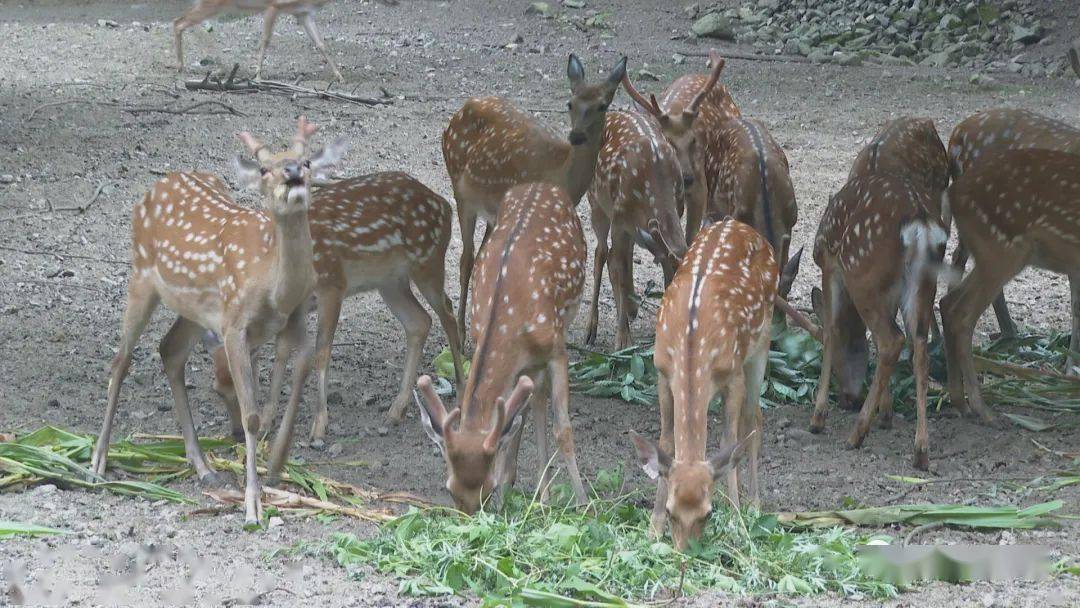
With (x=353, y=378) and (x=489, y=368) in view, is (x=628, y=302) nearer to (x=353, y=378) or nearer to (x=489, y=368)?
(x=353, y=378)

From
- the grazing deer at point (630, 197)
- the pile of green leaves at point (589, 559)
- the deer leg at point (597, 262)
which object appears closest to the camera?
the pile of green leaves at point (589, 559)

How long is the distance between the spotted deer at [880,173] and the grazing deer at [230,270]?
120 inches

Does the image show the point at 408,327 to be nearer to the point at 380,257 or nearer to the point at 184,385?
the point at 380,257

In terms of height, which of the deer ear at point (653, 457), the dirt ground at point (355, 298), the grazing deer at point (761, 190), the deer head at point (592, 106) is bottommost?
the dirt ground at point (355, 298)

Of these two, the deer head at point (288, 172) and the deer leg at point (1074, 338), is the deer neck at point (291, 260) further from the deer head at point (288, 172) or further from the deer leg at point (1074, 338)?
the deer leg at point (1074, 338)

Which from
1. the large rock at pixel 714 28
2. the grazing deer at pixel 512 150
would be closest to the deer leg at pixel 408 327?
the grazing deer at pixel 512 150

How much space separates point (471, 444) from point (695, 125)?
4.13 metres

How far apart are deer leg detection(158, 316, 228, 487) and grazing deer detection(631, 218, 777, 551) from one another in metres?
2.10

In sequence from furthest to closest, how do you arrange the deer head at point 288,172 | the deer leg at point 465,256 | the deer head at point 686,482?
the deer leg at point 465,256
the deer head at point 288,172
the deer head at point 686,482

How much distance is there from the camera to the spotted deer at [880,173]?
770 cm

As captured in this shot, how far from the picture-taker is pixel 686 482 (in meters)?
5.25

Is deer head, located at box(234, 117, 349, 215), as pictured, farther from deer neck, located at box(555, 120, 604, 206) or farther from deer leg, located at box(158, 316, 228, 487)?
deer neck, located at box(555, 120, 604, 206)

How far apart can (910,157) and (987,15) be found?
375 inches

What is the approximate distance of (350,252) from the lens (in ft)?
23.9
